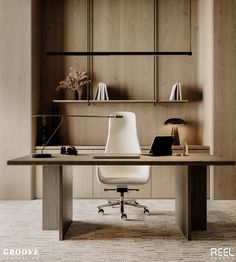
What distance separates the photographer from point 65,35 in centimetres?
563

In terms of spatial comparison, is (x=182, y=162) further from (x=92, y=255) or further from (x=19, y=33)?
(x=19, y=33)

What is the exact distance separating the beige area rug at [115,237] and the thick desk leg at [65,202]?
0.28ft

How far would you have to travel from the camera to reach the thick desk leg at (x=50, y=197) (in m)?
3.51

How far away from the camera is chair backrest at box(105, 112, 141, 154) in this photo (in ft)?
14.3

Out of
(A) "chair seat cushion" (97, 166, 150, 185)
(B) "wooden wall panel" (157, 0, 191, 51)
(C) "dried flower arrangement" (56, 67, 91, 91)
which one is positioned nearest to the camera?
(A) "chair seat cushion" (97, 166, 150, 185)

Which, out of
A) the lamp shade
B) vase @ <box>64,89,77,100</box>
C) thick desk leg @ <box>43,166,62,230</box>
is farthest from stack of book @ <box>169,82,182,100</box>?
thick desk leg @ <box>43,166,62,230</box>

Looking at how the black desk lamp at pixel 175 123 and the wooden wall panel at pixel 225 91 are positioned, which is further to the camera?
the black desk lamp at pixel 175 123

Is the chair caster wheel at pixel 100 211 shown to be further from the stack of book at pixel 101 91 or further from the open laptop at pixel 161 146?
the stack of book at pixel 101 91

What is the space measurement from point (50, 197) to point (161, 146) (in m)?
1.15

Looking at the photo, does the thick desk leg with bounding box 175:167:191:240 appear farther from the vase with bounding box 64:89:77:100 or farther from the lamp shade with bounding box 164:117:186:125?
the vase with bounding box 64:89:77:100

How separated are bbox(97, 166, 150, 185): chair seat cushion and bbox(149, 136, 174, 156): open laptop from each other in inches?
18.0

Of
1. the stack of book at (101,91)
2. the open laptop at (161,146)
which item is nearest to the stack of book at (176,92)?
the stack of book at (101,91)

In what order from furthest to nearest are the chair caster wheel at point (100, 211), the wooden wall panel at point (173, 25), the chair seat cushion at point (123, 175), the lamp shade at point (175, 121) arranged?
the wooden wall panel at point (173, 25)
the lamp shade at point (175, 121)
the chair caster wheel at point (100, 211)
the chair seat cushion at point (123, 175)

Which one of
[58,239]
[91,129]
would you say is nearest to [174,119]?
[91,129]
